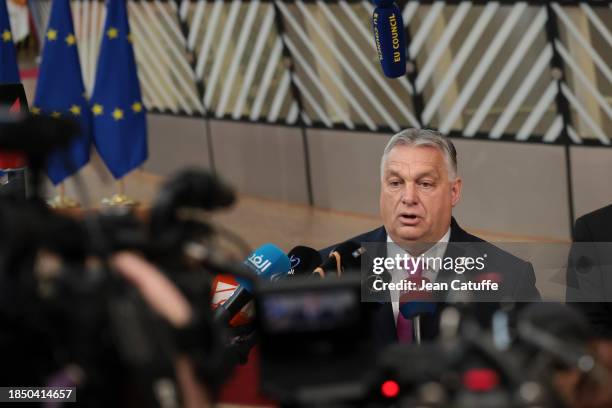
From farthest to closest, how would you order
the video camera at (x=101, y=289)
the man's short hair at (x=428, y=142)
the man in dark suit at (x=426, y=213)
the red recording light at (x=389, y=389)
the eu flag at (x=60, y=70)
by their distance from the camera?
the eu flag at (x=60, y=70) < the man's short hair at (x=428, y=142) < the man in dark suit at (x=426, y=213) < the red recording light at (x=389, y=389) < the video camera at (x=101, y=289)

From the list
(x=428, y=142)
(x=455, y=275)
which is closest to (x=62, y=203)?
(x=428, y=142)

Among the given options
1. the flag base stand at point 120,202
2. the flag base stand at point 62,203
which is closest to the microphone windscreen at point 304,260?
the flag base stand at point 120,202

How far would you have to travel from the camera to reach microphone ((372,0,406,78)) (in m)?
6.16

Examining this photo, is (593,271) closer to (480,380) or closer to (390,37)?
(480,380)

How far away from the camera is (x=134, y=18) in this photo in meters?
14.5

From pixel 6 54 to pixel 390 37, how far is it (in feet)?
10.8

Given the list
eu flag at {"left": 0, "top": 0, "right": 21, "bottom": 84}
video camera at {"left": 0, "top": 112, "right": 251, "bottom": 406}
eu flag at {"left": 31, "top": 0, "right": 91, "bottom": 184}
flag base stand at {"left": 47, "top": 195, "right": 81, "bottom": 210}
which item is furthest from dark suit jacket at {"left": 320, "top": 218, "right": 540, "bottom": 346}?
flag base stand at {"left": 47, "top": 195, "right": 81, "bottom": 210}

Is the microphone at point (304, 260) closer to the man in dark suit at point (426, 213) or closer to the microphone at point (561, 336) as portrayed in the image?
the man in dark suit at point (426, 213)

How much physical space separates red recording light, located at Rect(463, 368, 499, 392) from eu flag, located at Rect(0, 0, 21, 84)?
6757mm

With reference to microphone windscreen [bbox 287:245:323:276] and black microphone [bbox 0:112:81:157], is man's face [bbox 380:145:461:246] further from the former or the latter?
black microphone [bbox 0:112:81:157]

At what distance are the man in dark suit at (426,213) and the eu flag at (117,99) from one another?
724cm

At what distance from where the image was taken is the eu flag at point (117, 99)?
10812mm

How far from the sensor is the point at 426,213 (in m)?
3.82

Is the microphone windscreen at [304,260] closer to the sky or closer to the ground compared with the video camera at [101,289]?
closer to the ground
